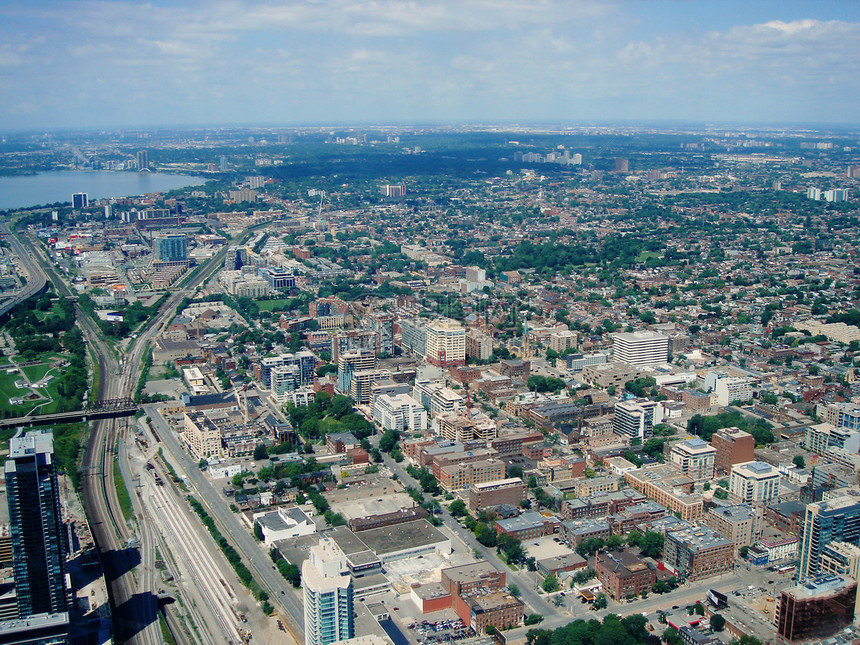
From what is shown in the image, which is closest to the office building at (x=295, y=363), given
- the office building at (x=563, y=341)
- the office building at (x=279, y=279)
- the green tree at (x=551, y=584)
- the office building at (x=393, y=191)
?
the office building at (x=563, y=341)

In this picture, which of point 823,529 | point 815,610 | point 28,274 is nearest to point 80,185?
point 28,274

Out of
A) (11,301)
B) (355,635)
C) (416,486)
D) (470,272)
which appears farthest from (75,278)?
(355,635)

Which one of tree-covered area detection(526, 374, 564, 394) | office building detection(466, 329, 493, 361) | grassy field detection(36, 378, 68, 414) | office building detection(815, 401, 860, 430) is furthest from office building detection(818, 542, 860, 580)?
grassy field detection(36, 378, 68, 414)

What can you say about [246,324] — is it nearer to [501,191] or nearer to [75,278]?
[75,278]

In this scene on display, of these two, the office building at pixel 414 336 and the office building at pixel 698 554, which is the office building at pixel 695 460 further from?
the office building at pixel 414 336

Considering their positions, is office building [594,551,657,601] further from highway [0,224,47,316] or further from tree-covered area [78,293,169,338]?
highway [0,224,47,316]

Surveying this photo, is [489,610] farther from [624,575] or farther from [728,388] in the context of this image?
[728,388]
